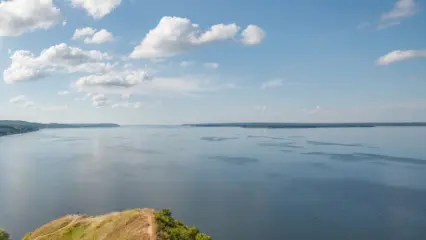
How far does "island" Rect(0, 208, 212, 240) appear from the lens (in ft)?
107

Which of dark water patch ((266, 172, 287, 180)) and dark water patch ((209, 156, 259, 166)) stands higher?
dark water patch ((209, 156, 259, 166))

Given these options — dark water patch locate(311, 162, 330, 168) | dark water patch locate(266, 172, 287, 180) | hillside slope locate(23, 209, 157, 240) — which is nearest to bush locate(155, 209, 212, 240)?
hillside slope locate(23, 209, 157, 240)

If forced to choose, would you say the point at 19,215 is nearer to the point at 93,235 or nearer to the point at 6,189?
the point at 6,189

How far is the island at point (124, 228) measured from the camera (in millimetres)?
32750

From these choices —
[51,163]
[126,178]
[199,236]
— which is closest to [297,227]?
[199,236]

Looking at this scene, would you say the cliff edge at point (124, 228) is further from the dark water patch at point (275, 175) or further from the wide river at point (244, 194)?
the dark water patch at point (275, 175)

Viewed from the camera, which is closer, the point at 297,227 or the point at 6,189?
the point at 297,227

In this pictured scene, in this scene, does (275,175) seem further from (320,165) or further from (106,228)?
(106,228)

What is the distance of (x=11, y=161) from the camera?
142875 millimetres

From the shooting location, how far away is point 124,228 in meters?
34.8

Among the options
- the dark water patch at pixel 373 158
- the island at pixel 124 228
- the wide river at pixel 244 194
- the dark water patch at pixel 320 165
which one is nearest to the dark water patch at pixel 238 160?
the wide river at pixel 244 194

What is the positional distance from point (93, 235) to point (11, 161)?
12922cm

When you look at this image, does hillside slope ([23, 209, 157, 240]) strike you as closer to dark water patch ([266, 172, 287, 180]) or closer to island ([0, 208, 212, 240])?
island ([0, 208, 212, 240])

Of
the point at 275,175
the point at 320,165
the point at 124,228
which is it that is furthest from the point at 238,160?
the point at 124,228
